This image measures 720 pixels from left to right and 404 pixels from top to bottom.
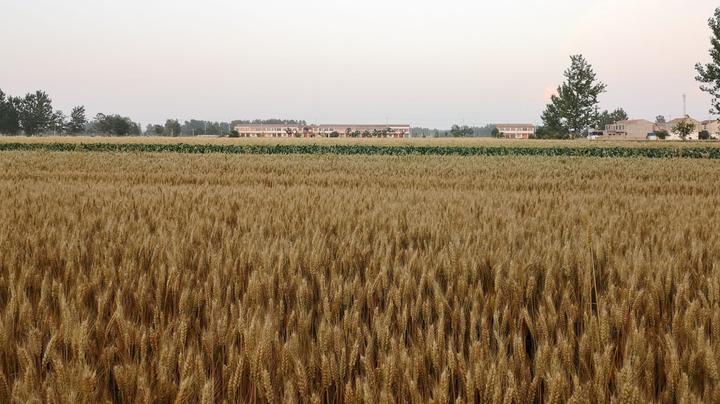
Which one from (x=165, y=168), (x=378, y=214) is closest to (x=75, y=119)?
(x=165, y=168)

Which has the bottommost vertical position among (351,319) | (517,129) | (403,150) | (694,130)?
(351,319)

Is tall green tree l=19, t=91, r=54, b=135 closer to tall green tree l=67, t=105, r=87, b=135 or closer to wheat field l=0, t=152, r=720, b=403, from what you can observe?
tall green tree l=67, t=105, r=87, b=135

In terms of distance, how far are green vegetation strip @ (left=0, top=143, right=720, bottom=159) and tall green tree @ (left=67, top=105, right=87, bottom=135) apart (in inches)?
4165

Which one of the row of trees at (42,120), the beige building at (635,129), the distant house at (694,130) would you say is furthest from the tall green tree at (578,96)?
the row of trees at (42,120)

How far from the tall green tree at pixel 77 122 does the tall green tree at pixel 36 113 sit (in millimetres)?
5797

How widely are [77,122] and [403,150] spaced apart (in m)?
128

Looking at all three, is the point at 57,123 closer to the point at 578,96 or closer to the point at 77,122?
the point at 77,122

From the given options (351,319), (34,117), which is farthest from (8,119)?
(351,319)

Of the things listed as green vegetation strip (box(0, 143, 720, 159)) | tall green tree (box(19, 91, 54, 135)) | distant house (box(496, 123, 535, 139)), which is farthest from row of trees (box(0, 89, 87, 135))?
distant house (box(496, 123, 535, 139))

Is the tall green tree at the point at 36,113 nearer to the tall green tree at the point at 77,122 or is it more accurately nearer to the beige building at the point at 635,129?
the tall green tree at the point at 77,122

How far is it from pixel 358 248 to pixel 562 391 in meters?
2.13

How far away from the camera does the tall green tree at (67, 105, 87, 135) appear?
443 feet

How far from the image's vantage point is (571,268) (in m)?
3.10

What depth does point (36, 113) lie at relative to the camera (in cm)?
12356
